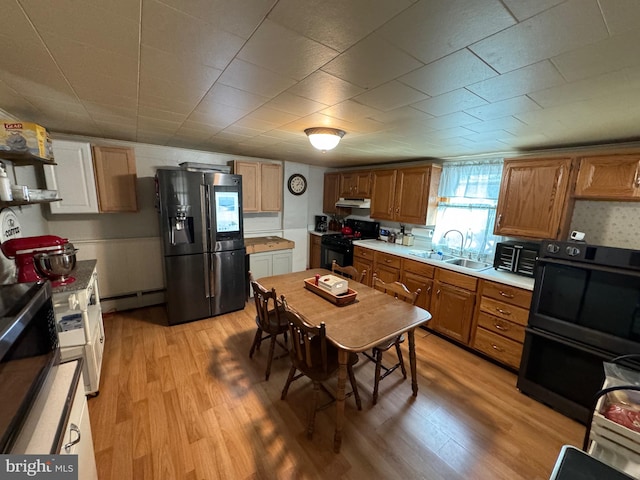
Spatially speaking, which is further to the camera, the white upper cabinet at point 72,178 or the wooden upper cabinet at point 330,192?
the wooden upper cabinet at point 330,192

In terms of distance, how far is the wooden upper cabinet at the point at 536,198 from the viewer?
2221 mm

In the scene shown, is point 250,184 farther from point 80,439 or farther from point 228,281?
point 80,439

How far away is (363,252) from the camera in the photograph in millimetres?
3826

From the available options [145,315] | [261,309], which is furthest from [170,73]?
[145,315]

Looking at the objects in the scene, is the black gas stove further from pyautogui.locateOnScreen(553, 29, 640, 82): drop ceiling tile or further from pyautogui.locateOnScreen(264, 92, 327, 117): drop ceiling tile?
pyautogui.locateOnScreen(553, 29, 640, 82): drop ceiling tile

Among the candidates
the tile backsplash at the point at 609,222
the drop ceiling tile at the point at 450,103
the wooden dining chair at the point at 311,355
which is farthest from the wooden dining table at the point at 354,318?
the tile backsplash at the point at 609,222

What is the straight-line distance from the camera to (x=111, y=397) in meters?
1.96

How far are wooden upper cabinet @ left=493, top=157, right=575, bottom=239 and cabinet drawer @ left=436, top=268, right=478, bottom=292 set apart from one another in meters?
0.58

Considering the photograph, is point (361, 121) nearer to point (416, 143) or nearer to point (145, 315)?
point (416, 143)

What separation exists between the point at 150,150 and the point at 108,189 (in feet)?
2.38

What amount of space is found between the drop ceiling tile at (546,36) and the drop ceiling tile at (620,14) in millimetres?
16

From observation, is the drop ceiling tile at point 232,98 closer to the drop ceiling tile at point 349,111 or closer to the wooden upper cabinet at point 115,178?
the drop ceiling tile at point 349,111

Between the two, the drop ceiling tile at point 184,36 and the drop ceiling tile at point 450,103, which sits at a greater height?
the drop ceiling tile at point 184,36

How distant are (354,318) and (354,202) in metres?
2.77
